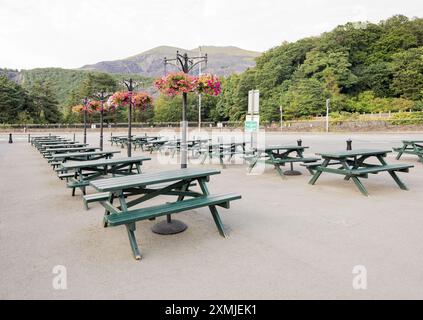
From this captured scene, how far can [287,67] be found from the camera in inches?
2975

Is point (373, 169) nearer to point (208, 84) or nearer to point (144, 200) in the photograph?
point (208, 84)

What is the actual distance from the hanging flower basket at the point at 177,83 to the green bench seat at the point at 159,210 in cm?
331

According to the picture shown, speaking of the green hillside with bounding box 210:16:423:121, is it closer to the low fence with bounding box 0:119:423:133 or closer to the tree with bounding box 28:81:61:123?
the low fence with bounding box 0:119:423:133

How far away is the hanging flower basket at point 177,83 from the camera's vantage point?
6887mm

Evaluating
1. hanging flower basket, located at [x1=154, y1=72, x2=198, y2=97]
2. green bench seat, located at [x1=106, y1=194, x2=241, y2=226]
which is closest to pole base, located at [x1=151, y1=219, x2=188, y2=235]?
green bench seat, located at [x1=106, y1=194, x2=241, y2=226]

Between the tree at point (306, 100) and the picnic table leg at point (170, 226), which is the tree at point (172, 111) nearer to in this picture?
→ the tree at point (306, 100)

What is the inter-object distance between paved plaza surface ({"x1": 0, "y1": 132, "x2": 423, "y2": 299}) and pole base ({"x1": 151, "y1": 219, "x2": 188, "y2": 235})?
93 millimetres

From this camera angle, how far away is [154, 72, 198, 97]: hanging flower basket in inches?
271

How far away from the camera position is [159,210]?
3.86 m

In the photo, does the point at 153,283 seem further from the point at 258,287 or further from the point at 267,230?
the point at 267,230

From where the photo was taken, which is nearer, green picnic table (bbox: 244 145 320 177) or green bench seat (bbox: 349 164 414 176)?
green bench seat (bbox: 349 164 414 176)

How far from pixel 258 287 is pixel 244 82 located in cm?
7279

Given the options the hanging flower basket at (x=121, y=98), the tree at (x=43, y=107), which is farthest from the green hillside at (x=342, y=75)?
the hanging flower basket at (x=121, y=98)

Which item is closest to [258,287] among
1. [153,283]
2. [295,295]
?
[295,295]
